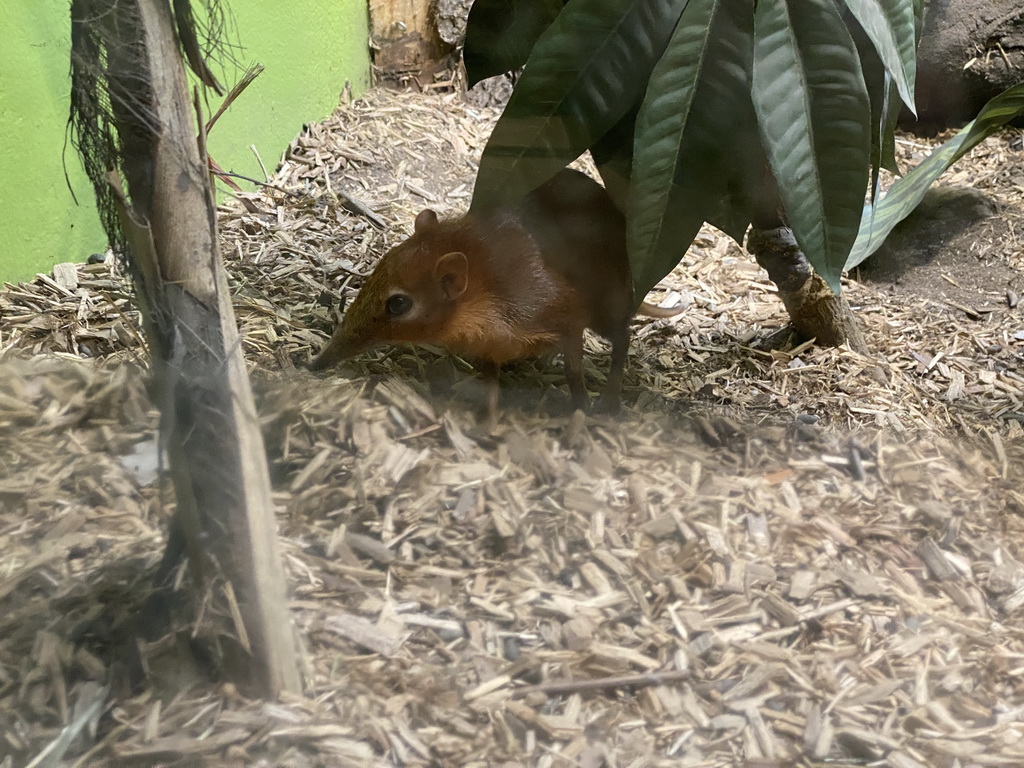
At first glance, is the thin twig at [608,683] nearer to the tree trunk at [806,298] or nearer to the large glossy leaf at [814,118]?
the large glossy leaf at [814,118]

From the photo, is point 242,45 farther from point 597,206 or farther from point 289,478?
point 597,206

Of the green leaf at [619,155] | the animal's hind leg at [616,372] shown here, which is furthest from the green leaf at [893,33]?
the animal's hind leg at [616,372]

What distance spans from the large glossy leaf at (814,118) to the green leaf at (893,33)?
45 millimetres

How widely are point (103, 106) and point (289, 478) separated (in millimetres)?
640

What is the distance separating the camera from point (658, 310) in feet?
8.59

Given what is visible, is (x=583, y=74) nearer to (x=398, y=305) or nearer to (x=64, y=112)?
(x=398, y=305)

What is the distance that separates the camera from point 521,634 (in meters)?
1.43

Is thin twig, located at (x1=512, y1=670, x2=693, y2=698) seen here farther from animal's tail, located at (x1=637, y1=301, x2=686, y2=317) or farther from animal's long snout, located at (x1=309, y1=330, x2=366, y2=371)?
animal's tail, located at (x1=637, y1=301, x2=686, y2=317)

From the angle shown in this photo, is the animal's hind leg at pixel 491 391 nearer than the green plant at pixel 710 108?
No

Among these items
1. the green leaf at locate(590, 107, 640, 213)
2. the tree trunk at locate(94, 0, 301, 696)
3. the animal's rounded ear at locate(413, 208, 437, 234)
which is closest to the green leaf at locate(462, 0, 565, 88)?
the green leaf at locate(590, 107, 640, 213)

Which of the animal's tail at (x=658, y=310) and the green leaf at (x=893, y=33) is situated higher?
the green leaf at (x=893, y=33)

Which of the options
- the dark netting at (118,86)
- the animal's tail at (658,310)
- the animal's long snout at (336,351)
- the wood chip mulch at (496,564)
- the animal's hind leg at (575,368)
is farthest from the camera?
the animal's tail at (658,310)

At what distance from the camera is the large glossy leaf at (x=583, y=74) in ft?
5.65

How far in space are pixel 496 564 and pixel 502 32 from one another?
1.30 m
